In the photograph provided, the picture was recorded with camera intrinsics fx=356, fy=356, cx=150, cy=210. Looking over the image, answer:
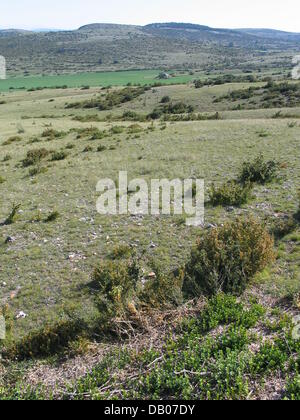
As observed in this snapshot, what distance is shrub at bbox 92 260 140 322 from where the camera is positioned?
6.13m

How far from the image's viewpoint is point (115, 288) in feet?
21.1

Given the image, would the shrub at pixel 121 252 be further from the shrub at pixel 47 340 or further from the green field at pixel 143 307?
the shrub at pixel 47 340

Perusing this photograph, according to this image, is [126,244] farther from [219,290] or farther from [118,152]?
[118,152]

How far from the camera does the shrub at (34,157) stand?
18.6 metres

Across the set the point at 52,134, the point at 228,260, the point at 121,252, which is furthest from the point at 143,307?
the point at 52,134

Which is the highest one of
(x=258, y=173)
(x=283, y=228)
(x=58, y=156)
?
(x=258, y=173)

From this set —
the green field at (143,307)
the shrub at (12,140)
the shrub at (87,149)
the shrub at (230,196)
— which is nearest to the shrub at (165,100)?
the shrub at (12,140)

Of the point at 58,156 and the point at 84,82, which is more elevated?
the point at 84,82

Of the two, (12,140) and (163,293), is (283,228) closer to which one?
(163,293)

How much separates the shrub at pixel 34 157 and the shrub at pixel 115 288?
1235 cm

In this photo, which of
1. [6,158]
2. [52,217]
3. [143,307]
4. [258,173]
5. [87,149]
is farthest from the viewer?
[87,149]

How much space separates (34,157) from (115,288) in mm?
14409

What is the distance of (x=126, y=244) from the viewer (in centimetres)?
921
